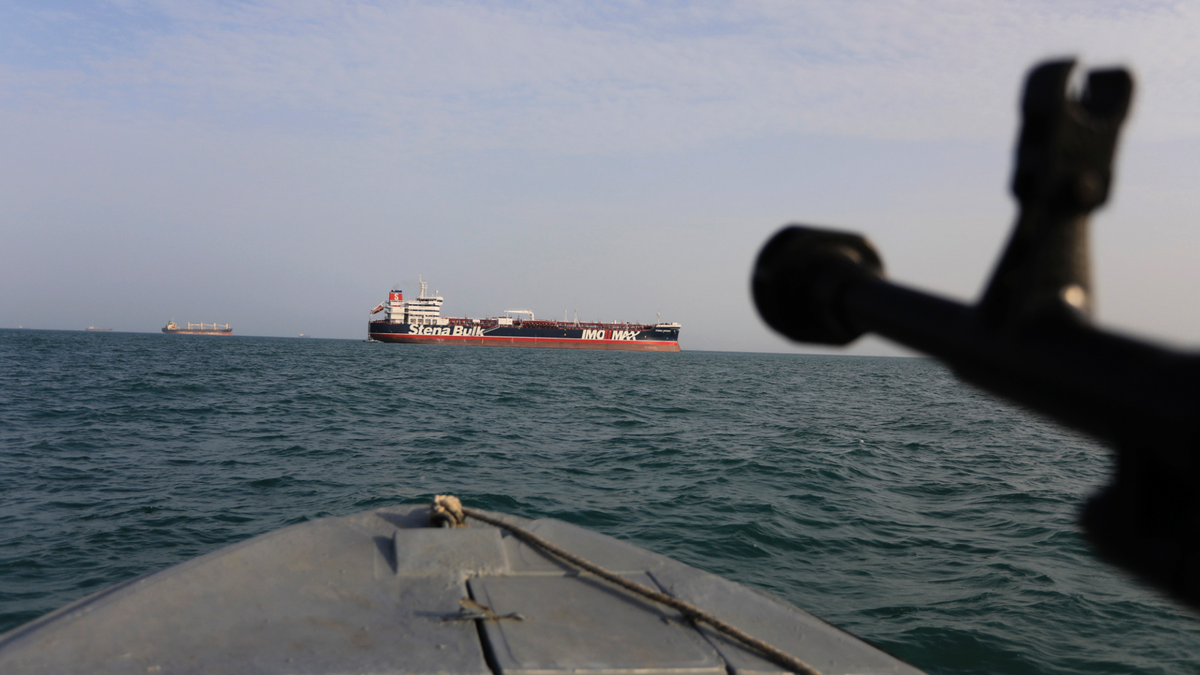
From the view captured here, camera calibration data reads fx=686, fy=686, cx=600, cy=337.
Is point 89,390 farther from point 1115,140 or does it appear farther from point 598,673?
point 1115,140

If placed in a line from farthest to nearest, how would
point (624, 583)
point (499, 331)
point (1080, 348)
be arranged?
point (499, 331) < point (624, 583) < point (1080, 348)

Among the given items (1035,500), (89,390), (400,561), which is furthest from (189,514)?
(89,390)

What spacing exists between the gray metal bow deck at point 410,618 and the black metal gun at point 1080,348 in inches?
77.7

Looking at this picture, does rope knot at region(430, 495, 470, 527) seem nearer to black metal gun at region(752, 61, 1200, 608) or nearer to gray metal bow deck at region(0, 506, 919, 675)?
gray metal bow deck at region(0, 506, 919, 675)

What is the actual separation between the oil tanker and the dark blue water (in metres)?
55.5

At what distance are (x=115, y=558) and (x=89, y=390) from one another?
1663 cm

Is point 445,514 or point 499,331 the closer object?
point 445,514

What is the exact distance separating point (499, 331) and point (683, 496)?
216 ft

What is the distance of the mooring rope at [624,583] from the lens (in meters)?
2.46

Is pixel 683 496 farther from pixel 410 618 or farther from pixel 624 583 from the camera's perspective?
pixel 410 618

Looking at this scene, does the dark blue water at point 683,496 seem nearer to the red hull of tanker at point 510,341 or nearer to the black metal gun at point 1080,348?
the black metal gun at point 1080,348

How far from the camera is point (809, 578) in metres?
5.75

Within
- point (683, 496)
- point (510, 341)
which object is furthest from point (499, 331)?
point (683, 496)

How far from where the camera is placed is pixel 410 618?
260 cm
